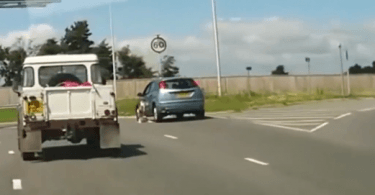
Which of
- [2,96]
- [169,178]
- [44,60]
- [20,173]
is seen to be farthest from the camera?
[2,96]

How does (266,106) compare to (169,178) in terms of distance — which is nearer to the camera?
(169,178)

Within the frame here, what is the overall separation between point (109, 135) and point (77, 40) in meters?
108

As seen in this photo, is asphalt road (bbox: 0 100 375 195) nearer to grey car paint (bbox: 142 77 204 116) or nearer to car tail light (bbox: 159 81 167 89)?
grey car paint (bbox: 142 77 204 116)

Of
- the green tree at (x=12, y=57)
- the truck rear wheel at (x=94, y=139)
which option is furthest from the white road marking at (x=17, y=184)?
the green tree at (x=12, y=57)

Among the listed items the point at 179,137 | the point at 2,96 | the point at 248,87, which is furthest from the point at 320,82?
the point at 179,137

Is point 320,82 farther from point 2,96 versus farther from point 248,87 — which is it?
point 2,96

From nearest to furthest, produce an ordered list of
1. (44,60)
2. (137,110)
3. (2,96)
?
(44,60) < (137,110) < (2,96)

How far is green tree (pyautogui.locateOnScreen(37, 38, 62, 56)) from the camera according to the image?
349ft

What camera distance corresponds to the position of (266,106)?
36.0 metres

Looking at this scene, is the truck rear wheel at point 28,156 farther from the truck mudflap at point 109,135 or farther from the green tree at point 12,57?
the green tree at point 12,57

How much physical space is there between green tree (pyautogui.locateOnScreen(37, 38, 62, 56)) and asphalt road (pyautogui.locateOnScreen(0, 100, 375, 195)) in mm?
88523

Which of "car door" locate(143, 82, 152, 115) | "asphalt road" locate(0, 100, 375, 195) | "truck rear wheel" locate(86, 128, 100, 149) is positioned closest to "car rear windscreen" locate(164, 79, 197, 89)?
Result: "car door" locate(143, 82, 152, 115)

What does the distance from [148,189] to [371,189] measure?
3006 millimetres

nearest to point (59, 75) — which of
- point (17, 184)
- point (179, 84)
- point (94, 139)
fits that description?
point (94, 139)
